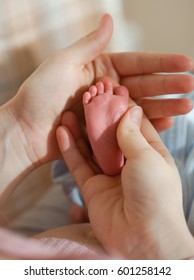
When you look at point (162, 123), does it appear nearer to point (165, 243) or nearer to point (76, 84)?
point (76, 84)

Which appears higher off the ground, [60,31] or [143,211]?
[60,31]

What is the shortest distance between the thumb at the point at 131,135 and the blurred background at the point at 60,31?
0.26 m

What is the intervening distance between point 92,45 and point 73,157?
8.0 inches

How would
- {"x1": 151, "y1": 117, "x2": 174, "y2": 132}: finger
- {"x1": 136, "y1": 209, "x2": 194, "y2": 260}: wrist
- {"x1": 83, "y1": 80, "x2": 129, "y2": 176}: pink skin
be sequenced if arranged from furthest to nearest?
1. {"x1": 151, "y1": 117, "x2": 174, "y2": 132}: finger
2. {"x1": 83, "y1": 80, "x2": 129, "y2": 176}: pink skin
3. {"x1": 136, "y1": 209, "x2": 194, "y2": 260}: wrist

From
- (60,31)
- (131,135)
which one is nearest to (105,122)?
(131,135)

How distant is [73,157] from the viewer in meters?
0.66

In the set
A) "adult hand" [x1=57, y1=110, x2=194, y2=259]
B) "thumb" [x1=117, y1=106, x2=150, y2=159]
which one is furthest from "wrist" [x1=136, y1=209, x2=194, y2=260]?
"thumb" [x1=117, y1=106, x2=150, y2=159]

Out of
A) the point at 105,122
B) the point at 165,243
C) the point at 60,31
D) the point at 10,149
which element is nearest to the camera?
the point at 165,243

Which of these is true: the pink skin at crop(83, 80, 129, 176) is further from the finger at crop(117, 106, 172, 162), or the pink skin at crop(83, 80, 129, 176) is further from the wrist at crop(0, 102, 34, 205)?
the wrist at crop(0, 102, 34, 205)

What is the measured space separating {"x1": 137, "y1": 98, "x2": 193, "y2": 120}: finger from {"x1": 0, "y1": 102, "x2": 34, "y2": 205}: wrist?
0.24 metres

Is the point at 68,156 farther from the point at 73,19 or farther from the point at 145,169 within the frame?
the point at 73,19

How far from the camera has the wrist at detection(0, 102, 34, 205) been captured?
0.67 meters

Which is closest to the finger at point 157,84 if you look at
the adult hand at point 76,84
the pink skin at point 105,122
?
the adult hand at point 76,84

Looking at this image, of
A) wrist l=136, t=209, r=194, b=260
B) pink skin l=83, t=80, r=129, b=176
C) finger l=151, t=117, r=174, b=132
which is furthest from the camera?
finger l=151, t=117, r=174, b=132
